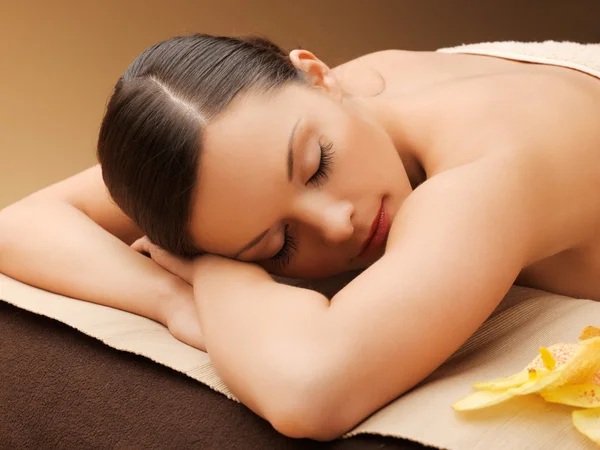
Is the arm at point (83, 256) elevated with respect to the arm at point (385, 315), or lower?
lower

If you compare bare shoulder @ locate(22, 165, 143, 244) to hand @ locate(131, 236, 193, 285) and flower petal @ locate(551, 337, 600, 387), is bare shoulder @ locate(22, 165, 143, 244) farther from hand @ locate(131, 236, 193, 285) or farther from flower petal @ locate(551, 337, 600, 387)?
flower petal @ locate(551, 337, 600, 387)

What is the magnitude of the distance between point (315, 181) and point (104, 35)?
1464 millimetres

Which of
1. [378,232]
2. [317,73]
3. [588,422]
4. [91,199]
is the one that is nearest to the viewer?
[588,422]

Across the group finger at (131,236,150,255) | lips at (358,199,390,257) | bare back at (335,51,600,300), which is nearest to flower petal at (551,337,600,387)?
bare back at (335,51,600,300)

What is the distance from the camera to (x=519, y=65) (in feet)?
4.18

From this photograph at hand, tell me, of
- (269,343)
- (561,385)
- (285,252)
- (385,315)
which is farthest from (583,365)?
(285,252)

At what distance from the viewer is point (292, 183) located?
91cm

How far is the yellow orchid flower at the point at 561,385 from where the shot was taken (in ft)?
2.20

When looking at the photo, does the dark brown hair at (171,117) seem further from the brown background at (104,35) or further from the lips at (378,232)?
the brown background at (104,35)

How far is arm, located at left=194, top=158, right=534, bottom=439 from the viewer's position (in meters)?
0.74

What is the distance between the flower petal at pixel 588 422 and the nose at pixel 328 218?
36 cm

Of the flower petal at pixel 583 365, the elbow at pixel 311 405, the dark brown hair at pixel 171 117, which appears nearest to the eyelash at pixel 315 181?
the dark brown hair at pixel 171 117

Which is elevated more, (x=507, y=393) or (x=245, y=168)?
(x=245, y=168)

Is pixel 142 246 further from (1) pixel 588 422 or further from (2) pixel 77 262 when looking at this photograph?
(1) pixel 588 422
